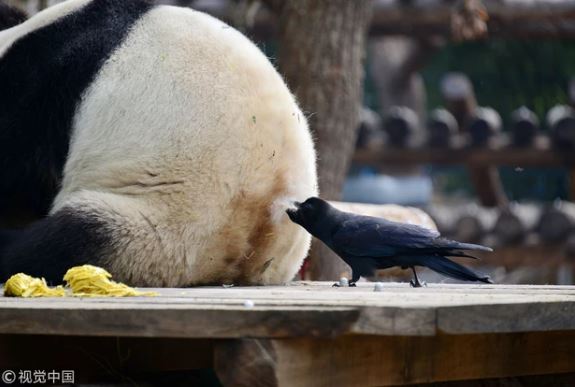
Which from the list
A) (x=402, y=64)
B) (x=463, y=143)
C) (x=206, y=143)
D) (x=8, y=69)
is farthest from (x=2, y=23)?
(x=402, y=64)

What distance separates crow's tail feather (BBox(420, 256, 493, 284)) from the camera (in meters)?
3.22

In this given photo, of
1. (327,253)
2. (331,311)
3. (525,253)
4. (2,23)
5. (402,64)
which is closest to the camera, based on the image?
(331,311)

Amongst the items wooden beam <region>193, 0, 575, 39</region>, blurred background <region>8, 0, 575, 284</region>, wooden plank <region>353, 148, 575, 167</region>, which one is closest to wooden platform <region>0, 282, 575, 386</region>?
blurred background <region>8, 0, 575, 284</region>

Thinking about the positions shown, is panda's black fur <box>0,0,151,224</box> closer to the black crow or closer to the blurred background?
the black crow

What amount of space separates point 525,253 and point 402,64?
10.3 feet

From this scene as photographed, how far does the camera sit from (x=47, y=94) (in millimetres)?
3836

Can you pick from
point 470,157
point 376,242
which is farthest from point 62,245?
point 470,157

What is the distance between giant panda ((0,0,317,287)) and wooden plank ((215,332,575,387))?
1.07m

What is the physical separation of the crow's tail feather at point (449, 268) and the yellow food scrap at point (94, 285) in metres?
0.86

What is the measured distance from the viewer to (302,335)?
225 centimetres

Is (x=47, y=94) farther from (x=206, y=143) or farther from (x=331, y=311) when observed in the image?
(x=331, y=311)

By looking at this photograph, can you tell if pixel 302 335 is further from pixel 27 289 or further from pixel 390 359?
pixel 27 289

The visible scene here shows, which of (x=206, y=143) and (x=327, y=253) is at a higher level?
(x=206, y=143)

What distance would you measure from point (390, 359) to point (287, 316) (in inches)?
16.4
